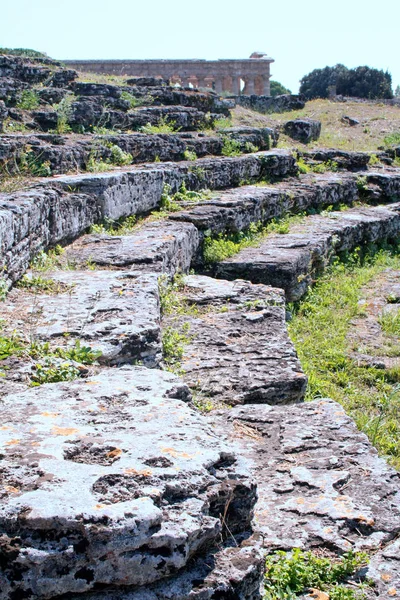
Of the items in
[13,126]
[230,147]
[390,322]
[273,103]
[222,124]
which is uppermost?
[273,103]

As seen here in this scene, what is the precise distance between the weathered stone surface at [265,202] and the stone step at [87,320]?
3168 millimetres

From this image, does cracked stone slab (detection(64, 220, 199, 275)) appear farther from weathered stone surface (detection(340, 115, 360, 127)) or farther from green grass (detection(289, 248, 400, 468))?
weathered stone surface (detection(340, 115, 360, 127))

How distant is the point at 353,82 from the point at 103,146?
41.4 metres

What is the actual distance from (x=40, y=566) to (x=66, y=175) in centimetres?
597

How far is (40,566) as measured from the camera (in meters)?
1.92

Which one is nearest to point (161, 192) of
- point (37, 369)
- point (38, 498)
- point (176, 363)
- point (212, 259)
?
point (212, 259)

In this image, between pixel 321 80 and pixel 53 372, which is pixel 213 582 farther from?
pixel 321 80

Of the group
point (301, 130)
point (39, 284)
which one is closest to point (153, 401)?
point (39, 284)

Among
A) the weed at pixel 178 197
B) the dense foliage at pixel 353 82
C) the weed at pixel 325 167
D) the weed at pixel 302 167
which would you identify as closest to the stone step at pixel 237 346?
the weed at pixel 178 197

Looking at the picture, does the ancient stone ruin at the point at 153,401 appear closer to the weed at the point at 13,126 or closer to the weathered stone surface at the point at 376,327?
the weed at the point at 13,126

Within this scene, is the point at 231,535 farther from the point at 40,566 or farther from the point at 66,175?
the point at 66,175

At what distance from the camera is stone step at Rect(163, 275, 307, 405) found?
4219 mm

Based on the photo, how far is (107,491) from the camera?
6.97 feet

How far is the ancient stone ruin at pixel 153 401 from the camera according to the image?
2.02 meters
